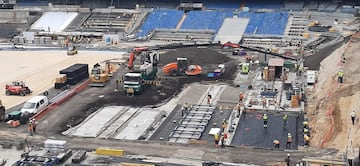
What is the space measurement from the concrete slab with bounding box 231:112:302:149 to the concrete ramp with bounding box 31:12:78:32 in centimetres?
4195

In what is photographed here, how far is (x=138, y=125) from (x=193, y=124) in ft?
11.0

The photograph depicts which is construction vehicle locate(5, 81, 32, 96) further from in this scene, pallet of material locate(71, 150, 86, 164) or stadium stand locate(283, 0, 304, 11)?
stadium stand locate(283, 0, 304, 11)

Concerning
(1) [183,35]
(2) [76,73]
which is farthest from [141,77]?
(1) [183,35]

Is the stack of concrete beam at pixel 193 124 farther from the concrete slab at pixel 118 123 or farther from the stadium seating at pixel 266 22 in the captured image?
the stadium seating at pixel 266 22

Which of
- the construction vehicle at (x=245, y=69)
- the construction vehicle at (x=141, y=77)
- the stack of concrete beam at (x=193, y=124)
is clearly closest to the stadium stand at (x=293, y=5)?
the construction vehicle at (x=245, y=69)

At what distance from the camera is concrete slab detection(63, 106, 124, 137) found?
33406mm

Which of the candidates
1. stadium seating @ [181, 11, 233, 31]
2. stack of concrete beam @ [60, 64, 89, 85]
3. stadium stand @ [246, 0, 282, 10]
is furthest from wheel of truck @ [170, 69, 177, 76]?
stadium stand @ [246, 0, 282, 10]

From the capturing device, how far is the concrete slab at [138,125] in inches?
1297

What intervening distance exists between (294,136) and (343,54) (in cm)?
1621

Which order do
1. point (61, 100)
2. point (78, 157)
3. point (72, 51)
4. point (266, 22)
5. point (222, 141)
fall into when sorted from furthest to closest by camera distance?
1. point (266, 22)
2. point (72, 51)
3. point (61, 100)
4. point (222, 141)
5. point (78, 157)

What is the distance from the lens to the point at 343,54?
45.7m

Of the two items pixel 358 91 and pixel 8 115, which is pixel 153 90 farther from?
pixel 358 91

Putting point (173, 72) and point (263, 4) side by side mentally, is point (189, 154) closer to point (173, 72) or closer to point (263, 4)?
point (173, 72)

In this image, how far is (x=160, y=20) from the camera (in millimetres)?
71250
